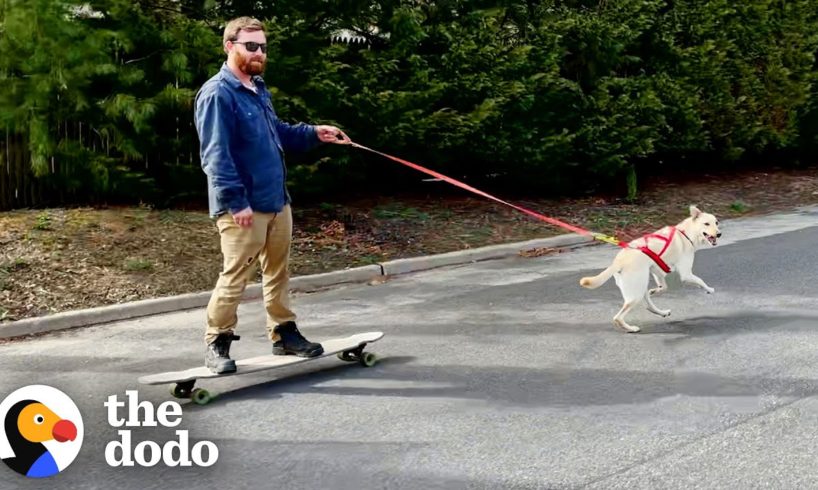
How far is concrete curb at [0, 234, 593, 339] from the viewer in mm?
7883

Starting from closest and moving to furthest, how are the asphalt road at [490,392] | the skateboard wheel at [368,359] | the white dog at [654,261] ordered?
the asphalt road at [490,392], the skateboard wheel at [368,359], the white dog at [654,261]

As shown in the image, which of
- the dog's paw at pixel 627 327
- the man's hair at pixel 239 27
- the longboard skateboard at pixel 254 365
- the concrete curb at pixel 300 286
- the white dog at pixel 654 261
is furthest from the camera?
the concrete curb at pixel 300 286

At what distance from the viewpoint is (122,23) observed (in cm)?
1045

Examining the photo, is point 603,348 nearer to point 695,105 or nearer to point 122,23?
point 122,23

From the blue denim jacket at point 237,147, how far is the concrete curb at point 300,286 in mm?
2948

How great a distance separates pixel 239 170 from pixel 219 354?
3.74 feet

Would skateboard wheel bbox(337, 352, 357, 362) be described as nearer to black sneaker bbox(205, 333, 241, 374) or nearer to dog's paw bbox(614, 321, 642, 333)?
black sneaker bbox(205, 333, 241, 374)

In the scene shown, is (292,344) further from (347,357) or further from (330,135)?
(330,135)

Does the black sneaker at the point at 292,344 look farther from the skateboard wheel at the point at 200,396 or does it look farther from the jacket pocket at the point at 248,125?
the jacket pocket at the point at 248,125

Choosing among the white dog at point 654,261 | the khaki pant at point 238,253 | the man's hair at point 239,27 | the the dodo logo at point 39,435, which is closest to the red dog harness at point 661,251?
the white dog at point 654,261

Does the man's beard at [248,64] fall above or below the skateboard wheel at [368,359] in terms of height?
above

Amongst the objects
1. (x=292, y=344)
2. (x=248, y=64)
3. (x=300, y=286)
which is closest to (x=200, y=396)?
(x=292, y=344)

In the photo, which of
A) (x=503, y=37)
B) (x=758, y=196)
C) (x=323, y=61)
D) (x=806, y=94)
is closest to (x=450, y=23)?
(x=503, y=37)

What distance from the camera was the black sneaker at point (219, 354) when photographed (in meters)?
5.67
